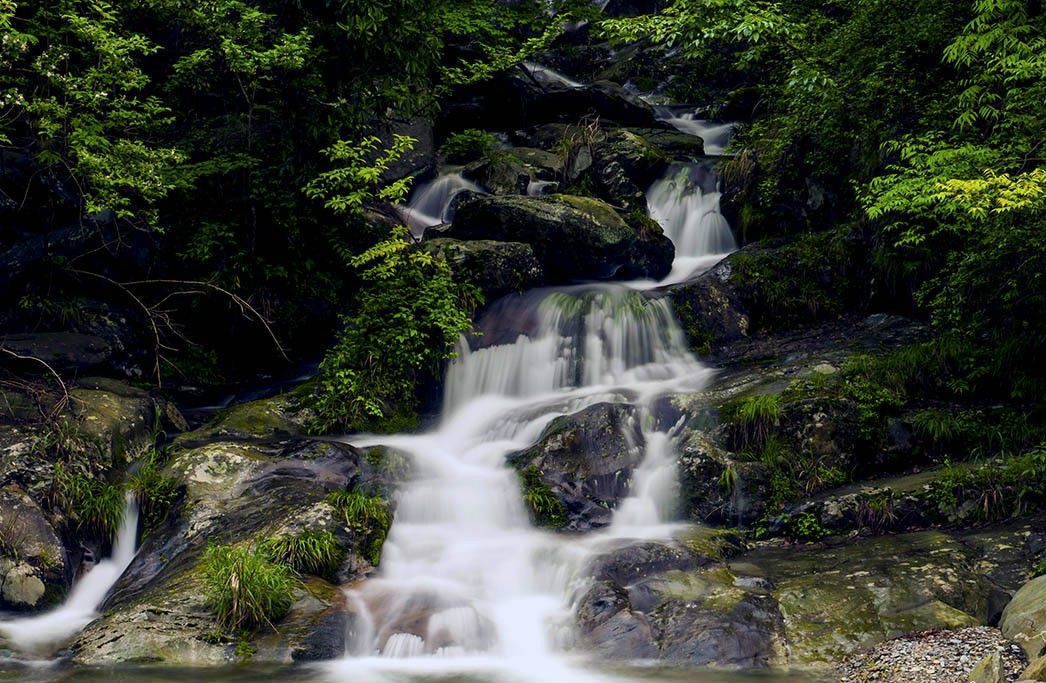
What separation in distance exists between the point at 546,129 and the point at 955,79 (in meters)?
9.70

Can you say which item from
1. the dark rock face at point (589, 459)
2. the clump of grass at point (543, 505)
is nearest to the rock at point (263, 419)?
the dark rock face at point (589, 459)

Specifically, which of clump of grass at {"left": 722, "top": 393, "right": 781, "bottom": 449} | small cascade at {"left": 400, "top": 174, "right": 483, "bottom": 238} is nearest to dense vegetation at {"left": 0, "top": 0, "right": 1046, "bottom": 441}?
small cascade at {"left": 400, "top": 174, "right": 483, "bottom": 238}

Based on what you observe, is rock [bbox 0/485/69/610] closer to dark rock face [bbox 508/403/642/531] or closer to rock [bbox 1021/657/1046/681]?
dark rock face [bbox 508/403/642/531]

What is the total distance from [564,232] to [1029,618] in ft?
30.6

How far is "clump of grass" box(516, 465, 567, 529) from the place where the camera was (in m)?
9.34

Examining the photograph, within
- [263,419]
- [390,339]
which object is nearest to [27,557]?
[263,419]

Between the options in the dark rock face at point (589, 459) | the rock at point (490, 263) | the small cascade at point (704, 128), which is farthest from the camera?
the small cascade at point (704, 128)

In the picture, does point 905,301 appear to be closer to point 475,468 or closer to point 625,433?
point 625,433

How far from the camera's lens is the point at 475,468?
33.6 ft

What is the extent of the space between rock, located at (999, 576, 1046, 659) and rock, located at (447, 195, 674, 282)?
8.77 m

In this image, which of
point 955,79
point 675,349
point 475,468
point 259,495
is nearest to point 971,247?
point 955,79

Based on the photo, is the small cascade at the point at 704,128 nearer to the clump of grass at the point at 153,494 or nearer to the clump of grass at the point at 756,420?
the clump of grass at the point at 756,420

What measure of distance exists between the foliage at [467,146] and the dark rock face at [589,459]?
9716mm

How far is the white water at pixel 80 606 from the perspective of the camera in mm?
7436
